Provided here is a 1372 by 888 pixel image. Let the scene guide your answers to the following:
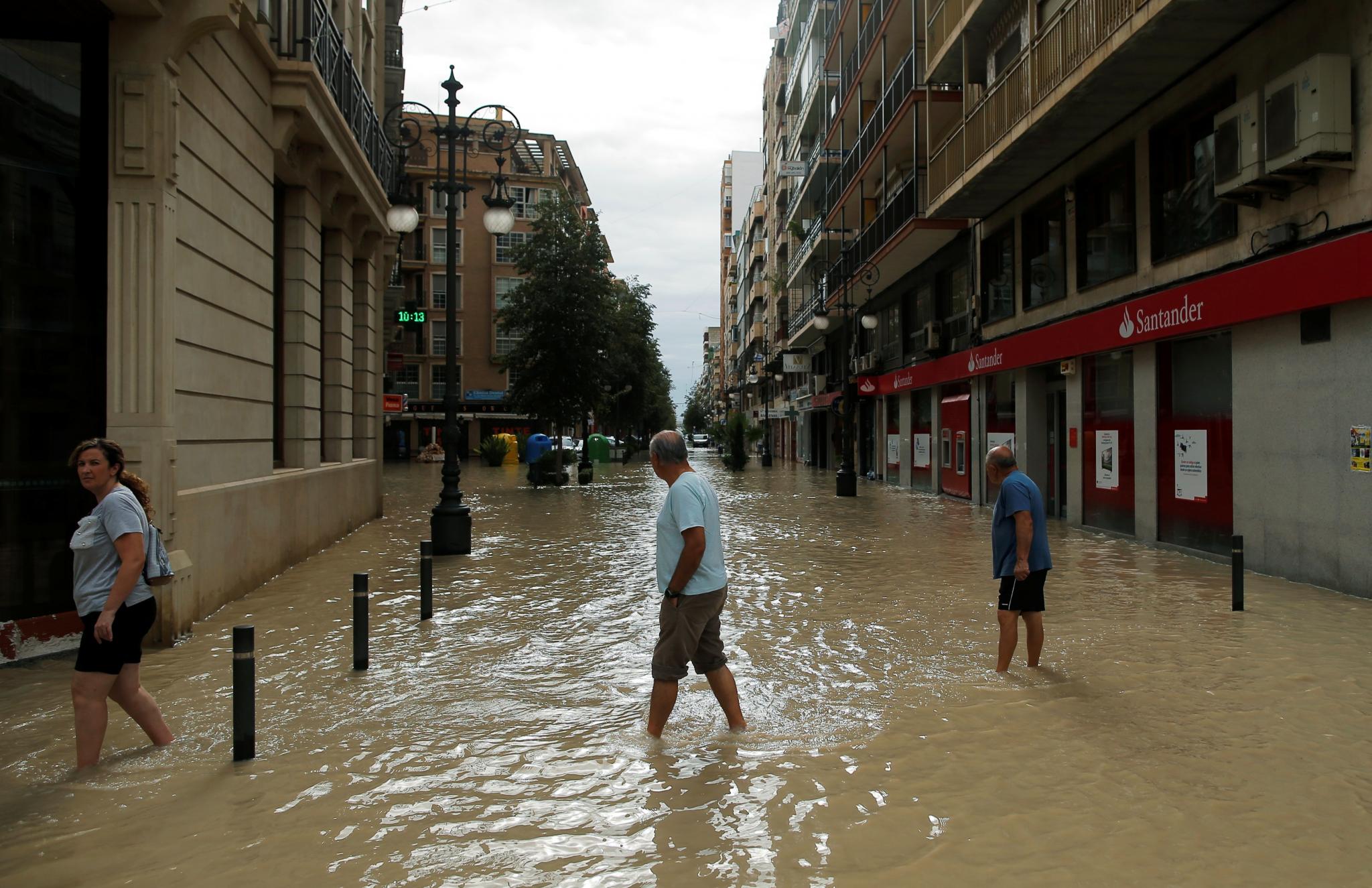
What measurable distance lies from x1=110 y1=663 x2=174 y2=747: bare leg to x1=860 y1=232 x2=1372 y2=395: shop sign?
409 inches

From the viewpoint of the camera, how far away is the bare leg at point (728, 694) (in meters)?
5.34

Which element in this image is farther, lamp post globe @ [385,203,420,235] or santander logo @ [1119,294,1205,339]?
lamp post globe @ [385,203,420,235]

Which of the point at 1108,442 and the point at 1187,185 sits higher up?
the point at 1187,185

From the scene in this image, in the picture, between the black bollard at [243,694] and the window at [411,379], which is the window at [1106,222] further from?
the window at [411,379]

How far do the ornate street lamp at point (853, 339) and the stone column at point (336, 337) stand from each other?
13190mm

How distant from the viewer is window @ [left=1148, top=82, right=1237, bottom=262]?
1202cm

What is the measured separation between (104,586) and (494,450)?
43.6 metres

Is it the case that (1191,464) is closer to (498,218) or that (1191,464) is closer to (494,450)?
(498,218)

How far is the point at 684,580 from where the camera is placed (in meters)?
5.03

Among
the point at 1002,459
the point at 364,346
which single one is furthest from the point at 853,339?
the point at 1002,459

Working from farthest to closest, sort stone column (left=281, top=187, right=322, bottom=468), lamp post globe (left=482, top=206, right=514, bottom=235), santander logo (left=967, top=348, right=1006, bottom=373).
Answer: santander logo (left=967, top=348, right=1006, bottom=373) < lamp post globe (left=482, top=206, right=514, bottom=235) < stone column (left=281, top=187, right=322, bottom=468)

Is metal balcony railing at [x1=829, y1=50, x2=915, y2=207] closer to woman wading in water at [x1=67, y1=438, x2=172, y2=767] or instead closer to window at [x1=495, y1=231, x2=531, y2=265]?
woman wading in water at [x1=67, y1=438, x2=172, y2=767]

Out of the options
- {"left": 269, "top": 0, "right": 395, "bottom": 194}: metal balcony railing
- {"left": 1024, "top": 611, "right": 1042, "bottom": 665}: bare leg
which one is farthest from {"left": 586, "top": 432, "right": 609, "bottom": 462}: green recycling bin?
{"left": 1024, "top": 611, "right": 1042, "bottom": 665}: bare leg

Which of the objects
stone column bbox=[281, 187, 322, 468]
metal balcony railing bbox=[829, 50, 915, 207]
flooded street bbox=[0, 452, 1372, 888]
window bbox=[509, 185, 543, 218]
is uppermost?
window bbox=[509, 185, 543, 218]
